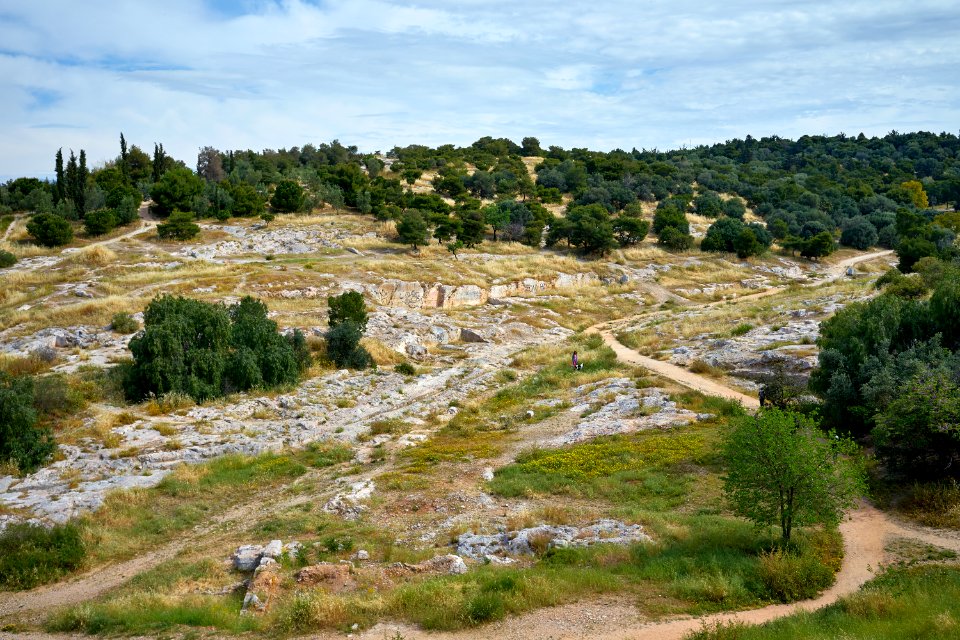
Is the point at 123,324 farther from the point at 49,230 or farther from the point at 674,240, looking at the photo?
the point at 674,240

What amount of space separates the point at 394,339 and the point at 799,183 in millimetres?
109197

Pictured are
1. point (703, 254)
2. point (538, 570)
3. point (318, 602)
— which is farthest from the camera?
point (703, 254)

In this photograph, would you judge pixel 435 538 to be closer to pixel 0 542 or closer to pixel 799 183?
pixel 0 542

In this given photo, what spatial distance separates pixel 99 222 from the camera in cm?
6172

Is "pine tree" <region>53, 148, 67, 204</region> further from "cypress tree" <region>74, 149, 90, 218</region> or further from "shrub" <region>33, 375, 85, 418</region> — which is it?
"shrub" <region>33, 375, 85, 418</region>

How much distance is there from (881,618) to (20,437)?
25.2 m

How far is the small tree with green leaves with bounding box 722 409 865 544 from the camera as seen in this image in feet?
45.8

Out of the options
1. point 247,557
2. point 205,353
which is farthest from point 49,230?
point 247,557

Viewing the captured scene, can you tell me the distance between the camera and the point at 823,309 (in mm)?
43531

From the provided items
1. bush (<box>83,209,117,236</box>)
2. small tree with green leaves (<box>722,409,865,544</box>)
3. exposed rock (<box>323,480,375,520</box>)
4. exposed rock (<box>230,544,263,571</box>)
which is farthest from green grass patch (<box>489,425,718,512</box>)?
bush (<box>83,209,117,236</box>)

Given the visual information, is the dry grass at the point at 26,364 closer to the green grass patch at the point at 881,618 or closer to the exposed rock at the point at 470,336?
the exposed rock at the point at 470,336

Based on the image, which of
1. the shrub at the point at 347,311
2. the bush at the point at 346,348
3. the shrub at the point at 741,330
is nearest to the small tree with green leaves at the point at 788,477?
the bush at the point at 346,348

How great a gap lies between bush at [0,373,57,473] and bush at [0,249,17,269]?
37075mm

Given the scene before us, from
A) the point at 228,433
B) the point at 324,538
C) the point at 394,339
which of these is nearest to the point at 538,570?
the point at 324,538
